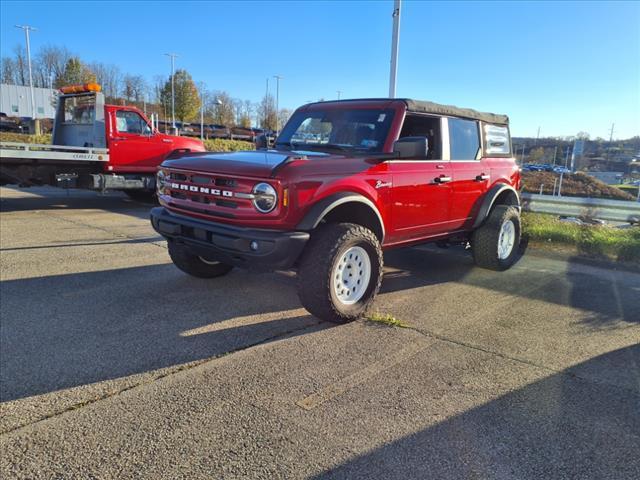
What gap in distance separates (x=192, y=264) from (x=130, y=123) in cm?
764

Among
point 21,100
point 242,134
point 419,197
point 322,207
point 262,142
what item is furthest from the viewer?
point 21,100

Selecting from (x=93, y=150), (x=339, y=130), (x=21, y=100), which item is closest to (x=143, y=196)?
(x=93, y=150)

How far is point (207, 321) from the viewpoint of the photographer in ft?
14.0

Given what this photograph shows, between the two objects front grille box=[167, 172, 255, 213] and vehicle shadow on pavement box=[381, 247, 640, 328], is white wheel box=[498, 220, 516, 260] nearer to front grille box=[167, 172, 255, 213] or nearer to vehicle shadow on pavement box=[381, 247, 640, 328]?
vehicle shadow on pavement box=[381, 247, 640, 328]

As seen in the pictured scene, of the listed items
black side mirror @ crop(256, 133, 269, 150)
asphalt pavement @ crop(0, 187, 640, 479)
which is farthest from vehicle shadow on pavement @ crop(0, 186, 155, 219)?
asphalt pavement @ crop(0, 187, 640, 479)

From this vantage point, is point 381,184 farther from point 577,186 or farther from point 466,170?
point 577,186

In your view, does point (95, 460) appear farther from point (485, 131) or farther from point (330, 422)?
point (485, 131)

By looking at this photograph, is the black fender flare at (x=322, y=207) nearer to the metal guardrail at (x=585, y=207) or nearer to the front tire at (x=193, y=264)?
the front tire at (x=193, y=264)

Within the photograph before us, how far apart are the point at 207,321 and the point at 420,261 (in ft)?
11.8

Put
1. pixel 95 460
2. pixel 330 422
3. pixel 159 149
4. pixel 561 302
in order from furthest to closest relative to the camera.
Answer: pixel 159 149, pixel 561 302, pixel 330 422, pixel 95 460

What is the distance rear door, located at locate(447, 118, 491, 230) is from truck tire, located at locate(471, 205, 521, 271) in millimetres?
276

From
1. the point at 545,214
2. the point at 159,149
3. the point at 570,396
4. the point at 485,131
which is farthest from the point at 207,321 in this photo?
the point at 159,149

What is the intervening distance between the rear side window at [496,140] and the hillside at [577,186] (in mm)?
12465

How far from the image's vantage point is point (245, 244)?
3840 millimetres
